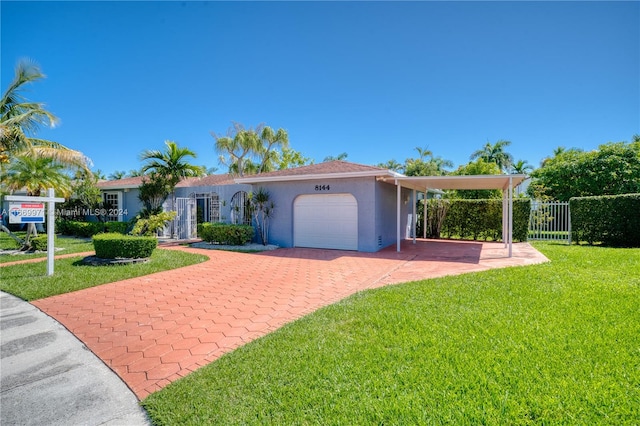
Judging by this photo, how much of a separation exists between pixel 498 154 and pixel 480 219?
65.1ft

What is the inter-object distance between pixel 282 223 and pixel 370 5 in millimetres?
9452

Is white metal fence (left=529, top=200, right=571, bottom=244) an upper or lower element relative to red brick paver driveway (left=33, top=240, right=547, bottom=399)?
upper

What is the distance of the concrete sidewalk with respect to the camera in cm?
274

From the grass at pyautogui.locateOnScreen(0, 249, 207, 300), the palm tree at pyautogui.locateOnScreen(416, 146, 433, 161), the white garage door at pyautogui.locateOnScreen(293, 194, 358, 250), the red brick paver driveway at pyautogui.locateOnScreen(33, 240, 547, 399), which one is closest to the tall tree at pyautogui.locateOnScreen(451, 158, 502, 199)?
the palm tree at pyautogui.locateOnScreen(416, 146, 433, 161)

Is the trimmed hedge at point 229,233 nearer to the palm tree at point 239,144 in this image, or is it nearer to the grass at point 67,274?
the grass at point 67,274

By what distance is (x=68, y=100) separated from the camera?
1532cm

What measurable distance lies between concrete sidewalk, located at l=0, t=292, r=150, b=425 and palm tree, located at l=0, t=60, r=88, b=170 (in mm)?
12363

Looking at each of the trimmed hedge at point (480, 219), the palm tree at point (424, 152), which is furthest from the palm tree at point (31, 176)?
the palm tree at point (424, 152)

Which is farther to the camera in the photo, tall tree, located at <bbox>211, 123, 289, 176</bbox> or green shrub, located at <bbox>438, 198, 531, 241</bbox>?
tall tree, located at <bbox>211, 123, 289, 176</bbox>

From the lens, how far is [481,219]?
1591cm

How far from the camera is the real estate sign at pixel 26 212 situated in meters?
7.98

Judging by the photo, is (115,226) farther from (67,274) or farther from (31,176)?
(67,274)

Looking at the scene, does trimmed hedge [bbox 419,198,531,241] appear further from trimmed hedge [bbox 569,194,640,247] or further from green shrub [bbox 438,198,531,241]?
trimmed hedge [bbox 569,194,640,247]

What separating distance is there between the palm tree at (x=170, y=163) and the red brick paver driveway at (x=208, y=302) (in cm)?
879
